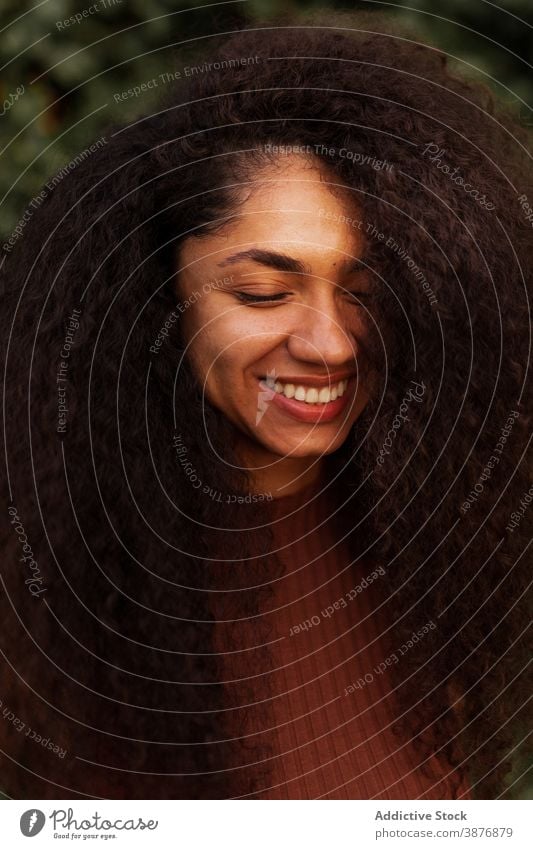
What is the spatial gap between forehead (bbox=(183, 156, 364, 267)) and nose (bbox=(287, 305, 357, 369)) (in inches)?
1.9

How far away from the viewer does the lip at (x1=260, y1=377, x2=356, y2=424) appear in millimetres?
1065

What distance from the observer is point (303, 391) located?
1.07 metres

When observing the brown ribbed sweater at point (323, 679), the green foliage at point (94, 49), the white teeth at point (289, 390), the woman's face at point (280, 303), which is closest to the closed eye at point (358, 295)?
A: the woman's face at point (280, 303)

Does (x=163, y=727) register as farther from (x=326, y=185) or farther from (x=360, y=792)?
(x=326, y=185)

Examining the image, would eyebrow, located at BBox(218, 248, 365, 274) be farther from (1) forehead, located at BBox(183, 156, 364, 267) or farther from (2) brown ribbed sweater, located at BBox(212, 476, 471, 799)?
(2) brown ribbed sweater, located at BBox(212, 476, 471, 799)

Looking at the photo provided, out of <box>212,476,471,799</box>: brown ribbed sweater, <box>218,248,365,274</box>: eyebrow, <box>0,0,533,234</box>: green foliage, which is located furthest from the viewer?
<box>0,0,533,234</box>: green foliage

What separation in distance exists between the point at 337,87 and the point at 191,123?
5.8 inches

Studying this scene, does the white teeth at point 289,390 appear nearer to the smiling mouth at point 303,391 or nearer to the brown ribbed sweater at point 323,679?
the smiling mouth at point 303,391

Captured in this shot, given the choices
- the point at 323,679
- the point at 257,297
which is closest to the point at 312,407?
the point at 257,297

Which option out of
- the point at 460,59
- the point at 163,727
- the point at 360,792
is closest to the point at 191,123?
the point at 460,59

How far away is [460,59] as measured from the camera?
137 centimetres

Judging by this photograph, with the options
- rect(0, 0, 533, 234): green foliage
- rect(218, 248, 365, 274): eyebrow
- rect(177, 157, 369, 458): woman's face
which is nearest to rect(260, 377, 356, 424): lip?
rect(177, 157, 369, 458): woman's face

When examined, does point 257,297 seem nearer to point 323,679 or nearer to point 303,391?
point 303,391

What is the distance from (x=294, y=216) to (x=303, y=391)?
0.57 ft
